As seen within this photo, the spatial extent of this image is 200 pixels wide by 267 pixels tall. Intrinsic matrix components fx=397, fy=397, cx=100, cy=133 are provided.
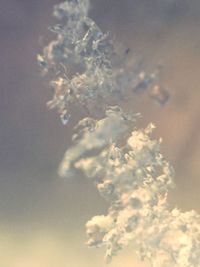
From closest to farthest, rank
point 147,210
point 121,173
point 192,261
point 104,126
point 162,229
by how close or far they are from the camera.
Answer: point 104,126
point 121,173
point 147,210
point 162,229
point 192,261

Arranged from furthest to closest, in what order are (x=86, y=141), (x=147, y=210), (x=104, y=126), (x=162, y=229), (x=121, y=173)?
(x=162, y=229), (x=147, y=210), (x=121, y=173), (x=104, y=126), (x=86, y=141)

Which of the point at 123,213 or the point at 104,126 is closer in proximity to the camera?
the point at 104,126

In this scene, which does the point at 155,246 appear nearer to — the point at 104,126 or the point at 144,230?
the point at 144,230

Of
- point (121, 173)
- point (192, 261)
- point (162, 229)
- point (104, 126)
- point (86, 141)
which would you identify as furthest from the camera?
point (192, 261)

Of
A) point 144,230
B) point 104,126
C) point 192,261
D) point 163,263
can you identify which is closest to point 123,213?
point 144,230

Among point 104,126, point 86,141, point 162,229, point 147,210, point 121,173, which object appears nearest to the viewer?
point 86,141

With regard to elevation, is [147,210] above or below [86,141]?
above

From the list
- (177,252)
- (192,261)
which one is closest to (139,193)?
(177,252)

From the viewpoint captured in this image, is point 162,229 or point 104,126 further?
point 162,229

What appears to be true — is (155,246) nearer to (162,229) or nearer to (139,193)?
(162,229)
